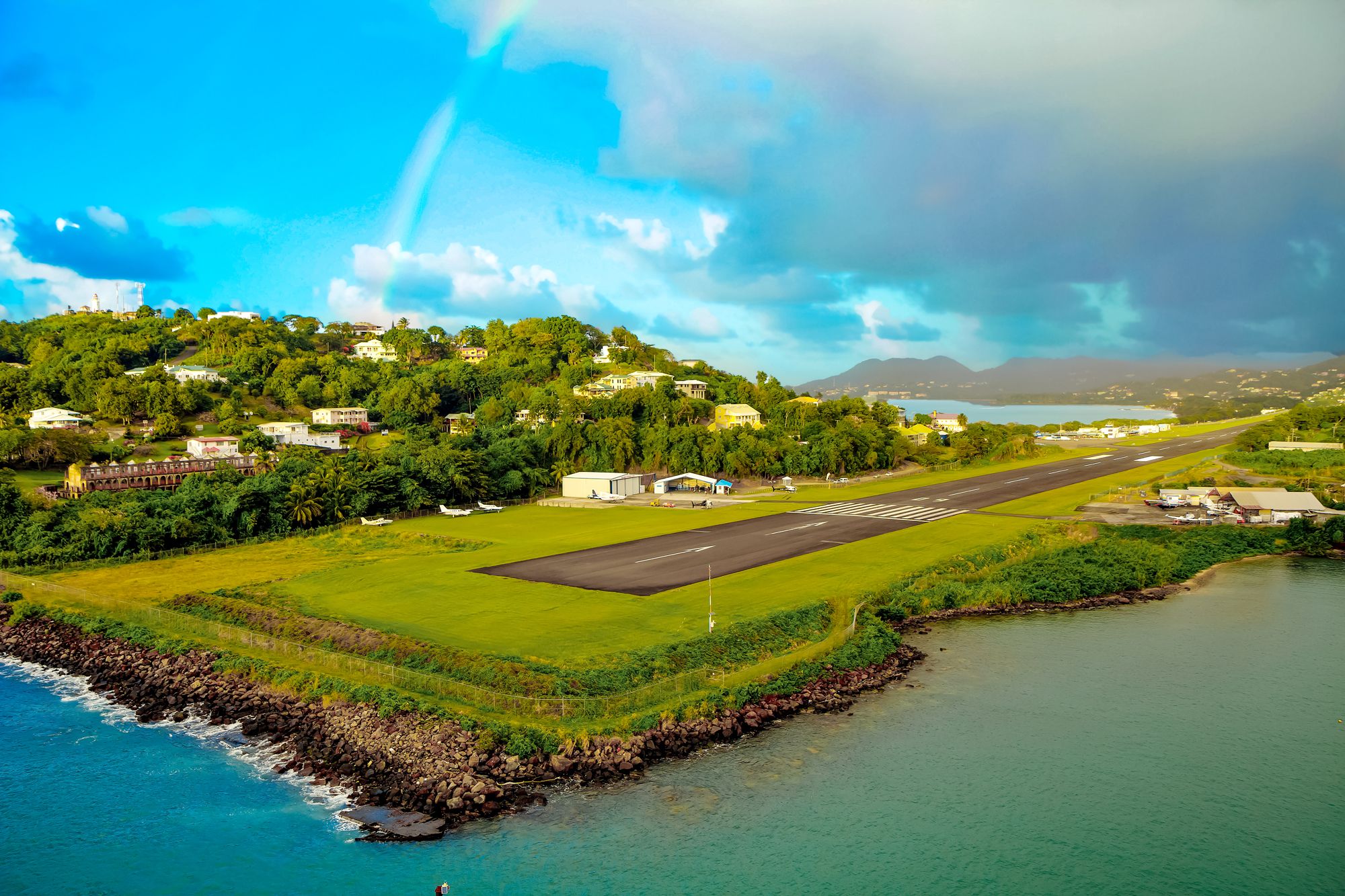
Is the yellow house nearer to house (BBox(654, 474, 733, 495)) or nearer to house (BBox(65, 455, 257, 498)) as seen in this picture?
house (BBox(654, 474, 733, 495))

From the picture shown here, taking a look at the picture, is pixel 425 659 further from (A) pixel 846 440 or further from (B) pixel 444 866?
(A) pixel 846 440

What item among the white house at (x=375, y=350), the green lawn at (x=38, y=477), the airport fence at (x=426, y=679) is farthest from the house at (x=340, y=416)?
the airport fence at (x=426, y=679)

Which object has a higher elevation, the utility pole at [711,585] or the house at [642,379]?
the house at [642,379]

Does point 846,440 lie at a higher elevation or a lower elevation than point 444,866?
higher

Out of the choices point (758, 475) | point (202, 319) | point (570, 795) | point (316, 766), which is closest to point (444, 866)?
point (570, 795)

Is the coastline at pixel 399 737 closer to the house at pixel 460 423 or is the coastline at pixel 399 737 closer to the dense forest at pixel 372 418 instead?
the dense forest at pixel 372 418

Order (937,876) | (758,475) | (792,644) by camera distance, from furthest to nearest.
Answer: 1. (758,475)
2. (792,644)
3. (937,876)
